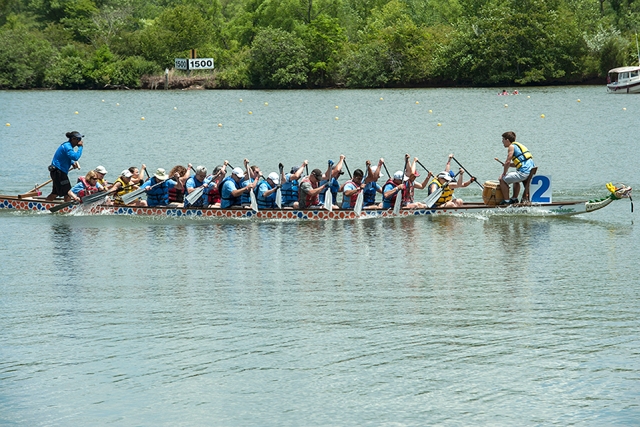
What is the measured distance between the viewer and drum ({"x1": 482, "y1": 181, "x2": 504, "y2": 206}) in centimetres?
2072

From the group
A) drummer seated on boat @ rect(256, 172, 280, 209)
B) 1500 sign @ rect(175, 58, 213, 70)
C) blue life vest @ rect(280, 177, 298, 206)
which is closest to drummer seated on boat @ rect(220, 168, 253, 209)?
drummer seated on boat @ rect(256, 172, 280, 209)

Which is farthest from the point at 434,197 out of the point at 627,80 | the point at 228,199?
the point at 627,80

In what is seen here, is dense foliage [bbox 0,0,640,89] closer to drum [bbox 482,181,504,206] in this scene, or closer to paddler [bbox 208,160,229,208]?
drum [bbox 482,181,504,206]

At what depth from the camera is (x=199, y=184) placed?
21703mm

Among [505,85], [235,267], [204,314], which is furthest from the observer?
[505,85]

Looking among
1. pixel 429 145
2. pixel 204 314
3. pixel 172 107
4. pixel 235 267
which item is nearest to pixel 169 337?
pixel 204 314

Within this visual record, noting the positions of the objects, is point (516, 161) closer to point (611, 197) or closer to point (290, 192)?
point (611, 197)

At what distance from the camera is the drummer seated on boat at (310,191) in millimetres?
20812

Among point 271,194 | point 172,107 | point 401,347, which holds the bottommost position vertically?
point 401,347

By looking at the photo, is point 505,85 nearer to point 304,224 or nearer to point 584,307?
point 304,224

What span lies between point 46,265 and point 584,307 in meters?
9.26

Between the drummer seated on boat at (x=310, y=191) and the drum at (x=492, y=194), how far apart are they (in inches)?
137

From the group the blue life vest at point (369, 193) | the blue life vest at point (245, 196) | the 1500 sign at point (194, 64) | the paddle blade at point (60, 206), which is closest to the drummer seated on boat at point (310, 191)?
the blue life vest at point (369, 193)

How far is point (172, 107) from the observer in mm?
61750
